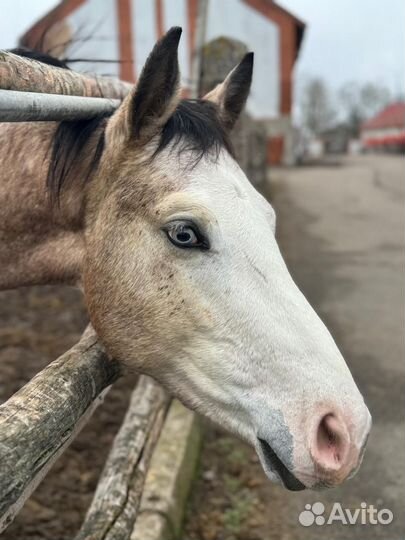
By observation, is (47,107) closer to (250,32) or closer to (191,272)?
(191,272)

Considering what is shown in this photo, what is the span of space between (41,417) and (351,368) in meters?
3.67

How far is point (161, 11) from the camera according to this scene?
787 inches

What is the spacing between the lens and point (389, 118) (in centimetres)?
5706

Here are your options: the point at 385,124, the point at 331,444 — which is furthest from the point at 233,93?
the point at 385,124

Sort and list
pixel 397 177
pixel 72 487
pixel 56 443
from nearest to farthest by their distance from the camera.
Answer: pixel 56 443 → pixel 72 487 → pixel 397 177

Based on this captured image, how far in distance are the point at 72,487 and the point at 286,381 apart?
2.20 meters

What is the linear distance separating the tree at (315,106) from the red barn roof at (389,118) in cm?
661

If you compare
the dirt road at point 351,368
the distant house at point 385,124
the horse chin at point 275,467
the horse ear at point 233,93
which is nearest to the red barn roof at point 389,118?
the distant house at point 385,124

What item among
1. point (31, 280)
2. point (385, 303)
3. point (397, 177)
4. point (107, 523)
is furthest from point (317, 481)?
point (397, 177)

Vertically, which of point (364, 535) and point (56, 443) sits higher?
point (56, 443)

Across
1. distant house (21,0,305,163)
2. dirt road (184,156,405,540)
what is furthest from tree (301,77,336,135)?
dirt road (184,156,405,540)

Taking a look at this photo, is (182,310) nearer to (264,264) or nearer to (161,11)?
(264,264)

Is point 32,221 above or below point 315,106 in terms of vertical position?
above

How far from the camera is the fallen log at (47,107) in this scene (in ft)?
4.70
